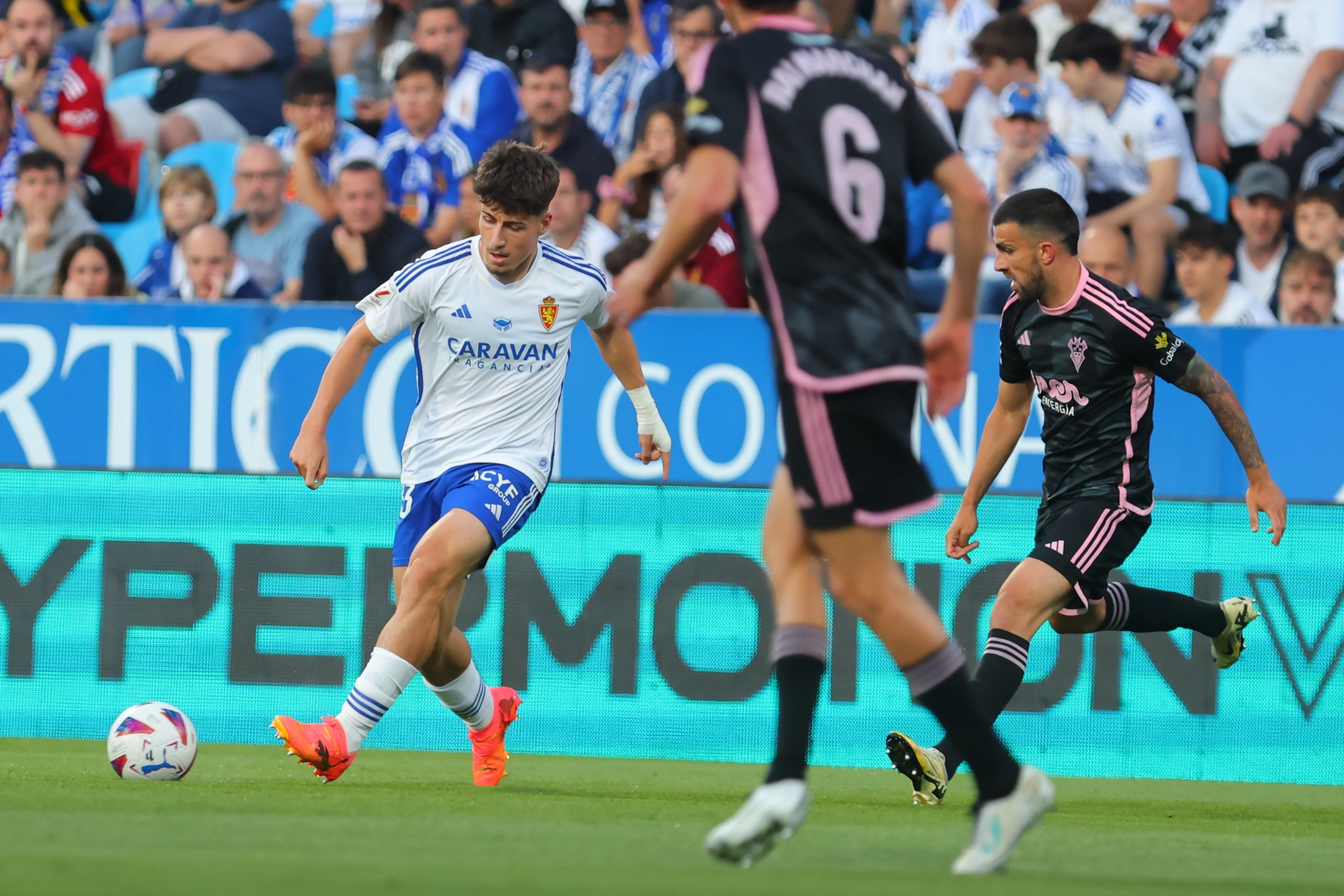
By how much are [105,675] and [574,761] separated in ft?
7.68

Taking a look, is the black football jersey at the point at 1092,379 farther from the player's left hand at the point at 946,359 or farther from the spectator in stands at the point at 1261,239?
the spectator in stands at the point at 1261,239

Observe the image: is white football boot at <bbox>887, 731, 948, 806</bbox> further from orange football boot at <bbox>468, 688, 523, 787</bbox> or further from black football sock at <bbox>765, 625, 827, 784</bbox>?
black football sock at <bbox>765, 625, 827, 784</bbox>

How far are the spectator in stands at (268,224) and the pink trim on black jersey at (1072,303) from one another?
696 centimetres

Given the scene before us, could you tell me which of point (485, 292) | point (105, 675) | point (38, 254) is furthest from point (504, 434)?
point (38, 254)

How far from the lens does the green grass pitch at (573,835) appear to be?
4.16m

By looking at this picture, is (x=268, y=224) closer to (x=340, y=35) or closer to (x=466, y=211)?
(x=466, y=211)

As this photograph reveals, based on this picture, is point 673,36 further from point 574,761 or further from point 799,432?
point 799,432

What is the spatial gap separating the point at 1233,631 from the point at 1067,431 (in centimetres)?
119

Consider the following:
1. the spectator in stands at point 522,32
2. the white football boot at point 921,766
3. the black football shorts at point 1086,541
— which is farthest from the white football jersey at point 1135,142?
the white football boot at point 921,766

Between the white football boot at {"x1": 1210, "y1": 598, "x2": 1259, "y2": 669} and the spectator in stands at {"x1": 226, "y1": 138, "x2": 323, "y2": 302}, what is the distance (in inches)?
283

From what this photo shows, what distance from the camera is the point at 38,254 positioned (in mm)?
12820

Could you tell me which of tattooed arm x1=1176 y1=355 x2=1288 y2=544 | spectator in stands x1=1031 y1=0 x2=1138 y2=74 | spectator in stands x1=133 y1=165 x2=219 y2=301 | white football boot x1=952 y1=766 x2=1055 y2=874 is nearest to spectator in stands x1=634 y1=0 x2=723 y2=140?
spectator in stands x1=1031 y1=0 x2=1138 y2=74

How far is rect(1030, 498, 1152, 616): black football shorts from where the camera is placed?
21.4 feet

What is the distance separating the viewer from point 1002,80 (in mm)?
12219
